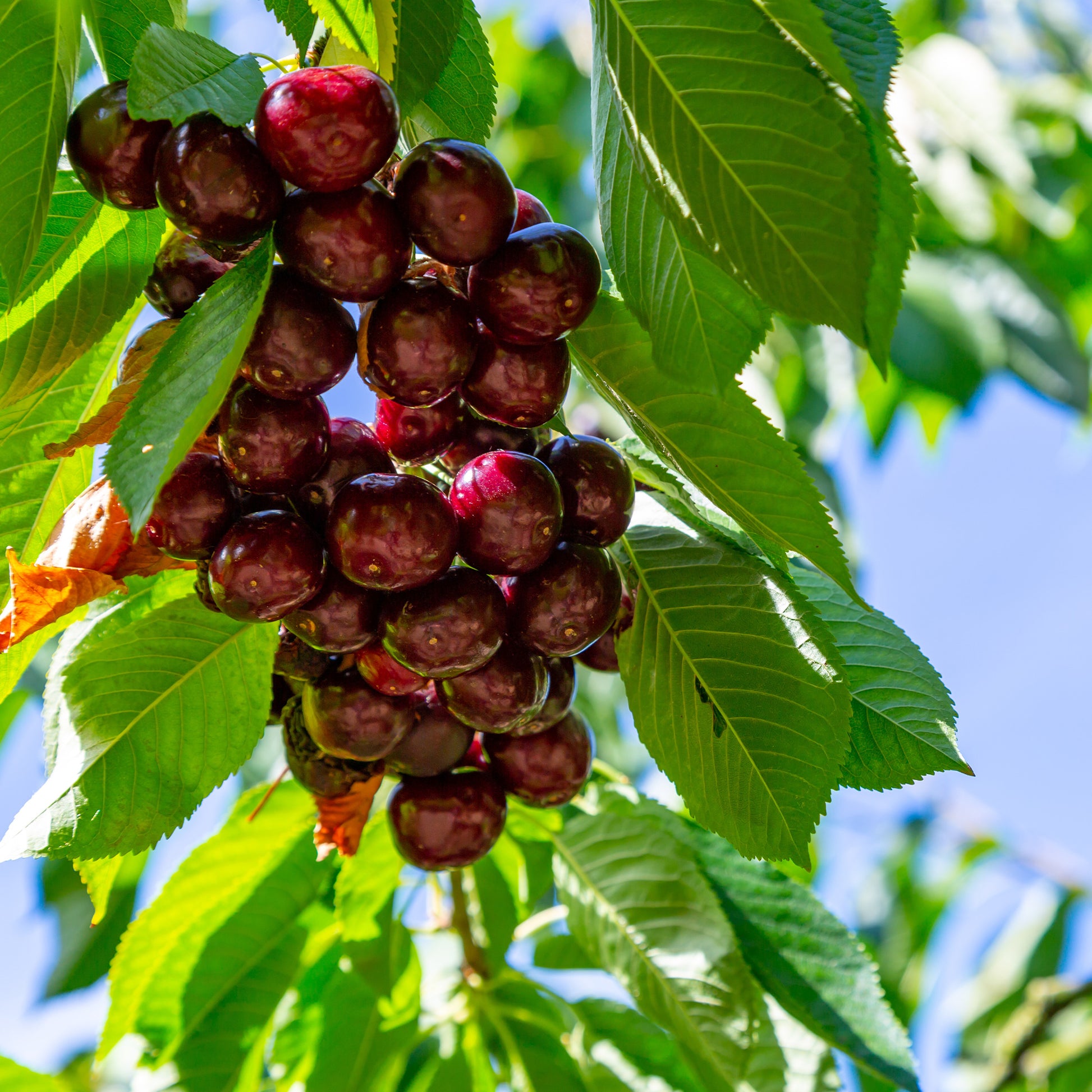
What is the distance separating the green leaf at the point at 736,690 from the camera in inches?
32.9

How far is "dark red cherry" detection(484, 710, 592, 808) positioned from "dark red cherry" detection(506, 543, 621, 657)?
8.0 inches

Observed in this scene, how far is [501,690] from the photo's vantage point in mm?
868

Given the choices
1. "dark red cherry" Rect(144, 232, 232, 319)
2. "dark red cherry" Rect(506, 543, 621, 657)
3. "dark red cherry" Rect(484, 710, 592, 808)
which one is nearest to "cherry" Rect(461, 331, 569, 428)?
"dark red cherry" Rect(506, 543, 621, 657)

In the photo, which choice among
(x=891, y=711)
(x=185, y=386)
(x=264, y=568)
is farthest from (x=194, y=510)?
(x=891, y=711)

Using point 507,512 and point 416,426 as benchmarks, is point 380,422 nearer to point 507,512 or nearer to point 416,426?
point 416,426

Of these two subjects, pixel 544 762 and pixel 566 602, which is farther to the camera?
pixel 544 762

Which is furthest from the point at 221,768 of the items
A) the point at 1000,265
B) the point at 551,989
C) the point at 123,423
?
the point at 1000,265

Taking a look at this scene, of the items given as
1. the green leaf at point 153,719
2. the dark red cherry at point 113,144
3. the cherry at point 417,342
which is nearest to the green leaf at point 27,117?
the dark red cherry at point 113,144

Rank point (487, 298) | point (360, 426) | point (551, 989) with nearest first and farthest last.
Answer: point (487, 298)
point (360, 426)
point (551, 989)

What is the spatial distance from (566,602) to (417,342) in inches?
8.9

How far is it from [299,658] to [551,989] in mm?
681

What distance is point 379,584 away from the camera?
2.55 ft

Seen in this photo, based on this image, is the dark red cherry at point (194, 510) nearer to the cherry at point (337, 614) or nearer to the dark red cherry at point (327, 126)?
the cherry at point (337, 614)

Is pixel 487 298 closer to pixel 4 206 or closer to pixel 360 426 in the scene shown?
pixel 360 426
